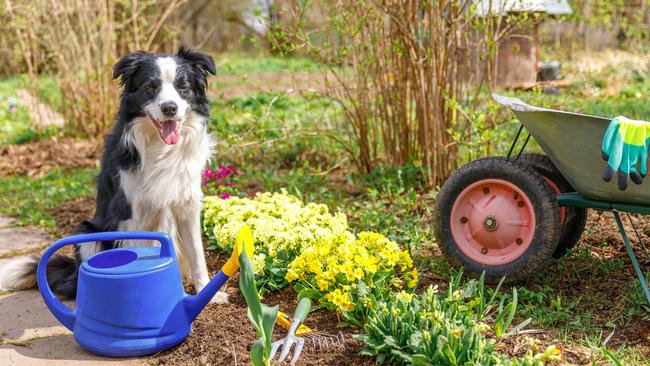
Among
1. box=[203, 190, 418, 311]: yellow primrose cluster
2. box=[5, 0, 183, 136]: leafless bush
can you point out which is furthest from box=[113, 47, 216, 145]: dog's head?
box=[5, 0, 183, 136]: leafless bush

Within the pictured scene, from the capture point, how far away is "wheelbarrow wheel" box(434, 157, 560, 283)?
2.70 m

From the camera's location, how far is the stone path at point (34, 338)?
2.35m

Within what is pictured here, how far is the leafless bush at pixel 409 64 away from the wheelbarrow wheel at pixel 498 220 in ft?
3.24

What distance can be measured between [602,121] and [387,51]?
80.1 inches

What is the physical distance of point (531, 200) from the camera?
8.96 ft

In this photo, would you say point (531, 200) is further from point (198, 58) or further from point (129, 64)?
point (129, 64)

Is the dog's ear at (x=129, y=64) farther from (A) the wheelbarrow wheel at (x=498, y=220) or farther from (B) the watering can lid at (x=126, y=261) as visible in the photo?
(A) the wheelbarrow wheel at (x=498, y=220)

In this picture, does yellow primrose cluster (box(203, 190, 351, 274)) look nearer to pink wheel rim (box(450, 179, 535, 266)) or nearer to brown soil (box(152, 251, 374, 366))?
brown soil (box(152, 251, 374, 366))

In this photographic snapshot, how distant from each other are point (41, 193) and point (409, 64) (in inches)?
125

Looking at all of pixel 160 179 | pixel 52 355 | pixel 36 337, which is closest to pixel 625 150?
pixel 160 179

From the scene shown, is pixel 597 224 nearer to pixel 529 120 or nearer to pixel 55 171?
pixel 529 120

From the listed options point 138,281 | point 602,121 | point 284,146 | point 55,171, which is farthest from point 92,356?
point 55,171

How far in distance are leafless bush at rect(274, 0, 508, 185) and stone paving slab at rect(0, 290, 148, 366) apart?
7.37 feet

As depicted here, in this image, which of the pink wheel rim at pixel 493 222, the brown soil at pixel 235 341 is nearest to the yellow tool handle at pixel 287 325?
the brown soil at pixel 235 341
